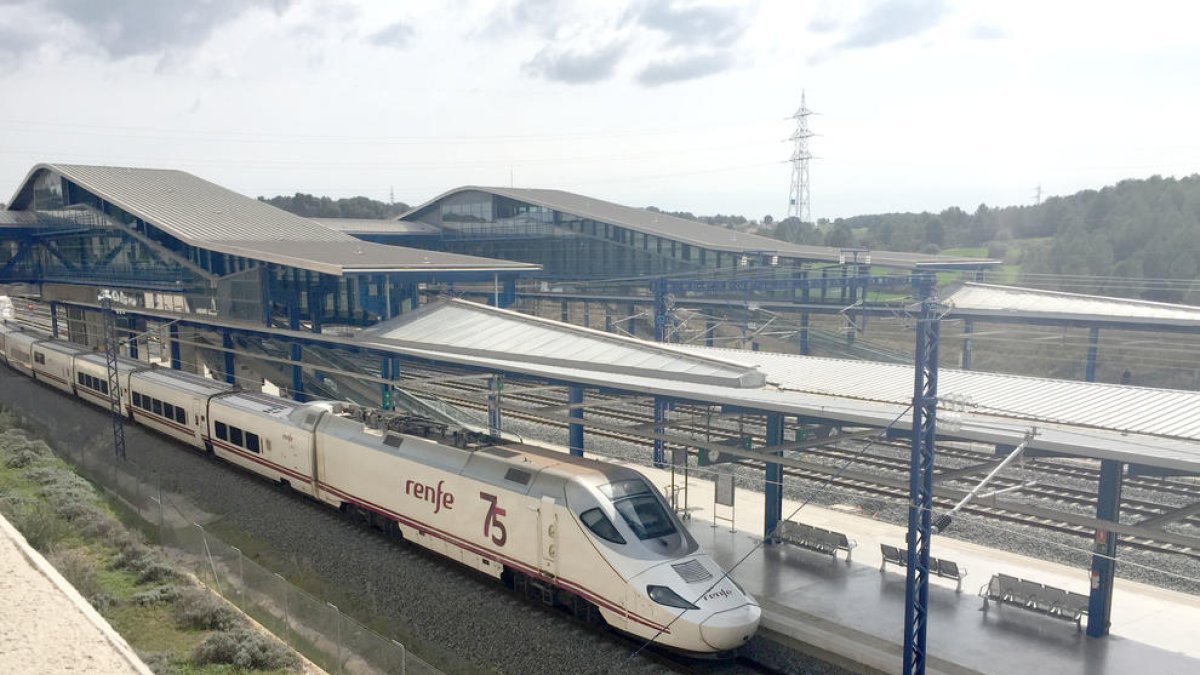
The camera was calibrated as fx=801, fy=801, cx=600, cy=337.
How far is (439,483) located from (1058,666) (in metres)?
12.4

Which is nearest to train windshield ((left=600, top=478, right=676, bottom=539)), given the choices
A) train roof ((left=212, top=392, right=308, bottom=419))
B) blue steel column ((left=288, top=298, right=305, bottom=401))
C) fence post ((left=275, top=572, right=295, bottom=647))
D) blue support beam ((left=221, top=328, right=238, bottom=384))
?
fence post ((left=275, top=572, right=295, bottom=647))

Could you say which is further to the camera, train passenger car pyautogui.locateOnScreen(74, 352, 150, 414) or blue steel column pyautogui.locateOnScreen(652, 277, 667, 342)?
train passenger car pyautogui.locateOnScreen(74, 352, 150, 414)

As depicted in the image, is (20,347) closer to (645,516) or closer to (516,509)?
(516,509)

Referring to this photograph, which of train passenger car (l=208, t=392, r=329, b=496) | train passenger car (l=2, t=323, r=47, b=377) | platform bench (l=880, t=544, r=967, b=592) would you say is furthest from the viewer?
train passenger car (l=2, t=323, r=47, b=377)

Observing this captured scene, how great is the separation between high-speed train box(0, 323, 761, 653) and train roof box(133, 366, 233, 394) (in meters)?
3.16

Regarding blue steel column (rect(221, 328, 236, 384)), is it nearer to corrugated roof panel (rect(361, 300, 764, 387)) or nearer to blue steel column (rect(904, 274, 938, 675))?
corrugated roof panel (rect(361, 300, 764, 387))

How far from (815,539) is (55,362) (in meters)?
39.1

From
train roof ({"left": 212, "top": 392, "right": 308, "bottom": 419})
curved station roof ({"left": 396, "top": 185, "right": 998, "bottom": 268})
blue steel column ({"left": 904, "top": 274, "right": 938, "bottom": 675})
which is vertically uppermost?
curved station roof ({"left": 396, "top": 185, "right": 998, "bottom": 268})

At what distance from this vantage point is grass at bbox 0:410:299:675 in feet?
46.3

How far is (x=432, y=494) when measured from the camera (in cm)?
1809

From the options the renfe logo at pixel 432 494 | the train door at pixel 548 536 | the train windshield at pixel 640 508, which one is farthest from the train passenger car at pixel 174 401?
the train windshield at pixel 640 508

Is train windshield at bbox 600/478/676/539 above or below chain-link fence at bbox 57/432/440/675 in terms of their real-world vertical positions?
above

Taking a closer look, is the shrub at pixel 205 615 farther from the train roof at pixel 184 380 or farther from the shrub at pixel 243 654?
the train roof at pixel 184 380

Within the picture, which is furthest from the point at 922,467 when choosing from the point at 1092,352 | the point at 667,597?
the point at 1092,352
